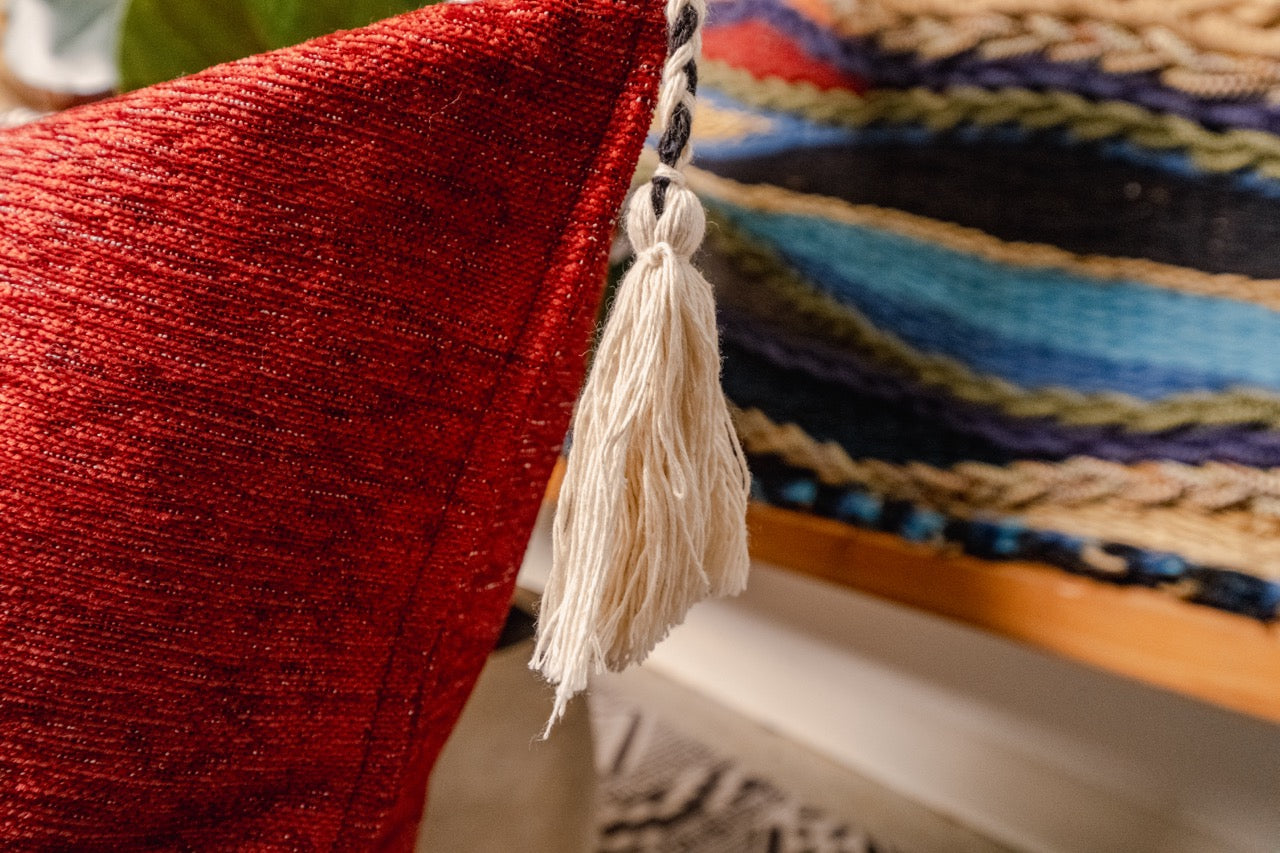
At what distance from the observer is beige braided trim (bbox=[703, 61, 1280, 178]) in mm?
287

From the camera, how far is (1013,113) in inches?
12.8

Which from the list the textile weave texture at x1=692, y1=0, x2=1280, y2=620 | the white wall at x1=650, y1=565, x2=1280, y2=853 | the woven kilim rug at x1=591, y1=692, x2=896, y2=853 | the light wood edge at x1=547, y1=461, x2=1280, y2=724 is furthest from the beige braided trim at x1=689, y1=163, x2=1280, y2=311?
the woven kilim rug at x1=591, y1=692, x2=896, y2=853

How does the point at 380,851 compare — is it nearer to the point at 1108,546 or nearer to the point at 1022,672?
the point at 1108,546

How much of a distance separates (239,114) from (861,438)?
302mm

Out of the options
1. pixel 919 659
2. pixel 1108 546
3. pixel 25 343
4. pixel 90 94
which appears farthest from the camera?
pixel 919 659

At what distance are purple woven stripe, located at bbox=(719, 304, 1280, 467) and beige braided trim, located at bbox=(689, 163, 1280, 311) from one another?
0.05m

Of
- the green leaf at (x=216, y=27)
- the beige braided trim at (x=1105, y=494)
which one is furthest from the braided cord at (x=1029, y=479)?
the green leaf at (x=216, y=27)

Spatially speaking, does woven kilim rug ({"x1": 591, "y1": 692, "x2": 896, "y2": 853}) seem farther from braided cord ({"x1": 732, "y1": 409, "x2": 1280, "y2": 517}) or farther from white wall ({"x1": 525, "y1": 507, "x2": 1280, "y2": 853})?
braided cord ({"x1": 732, "y1": 409, "x2": 1280, "y2": 517})

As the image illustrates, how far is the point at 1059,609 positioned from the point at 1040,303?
14 centimetres

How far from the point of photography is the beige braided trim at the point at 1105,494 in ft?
0.98

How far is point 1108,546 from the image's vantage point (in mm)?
327

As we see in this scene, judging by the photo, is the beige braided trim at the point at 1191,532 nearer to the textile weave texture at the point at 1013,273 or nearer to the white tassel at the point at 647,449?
the textile weave texture at the point at 1013,273

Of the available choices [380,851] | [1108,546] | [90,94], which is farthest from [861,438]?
[90,94]

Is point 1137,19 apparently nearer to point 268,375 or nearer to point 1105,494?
point 1105,494
